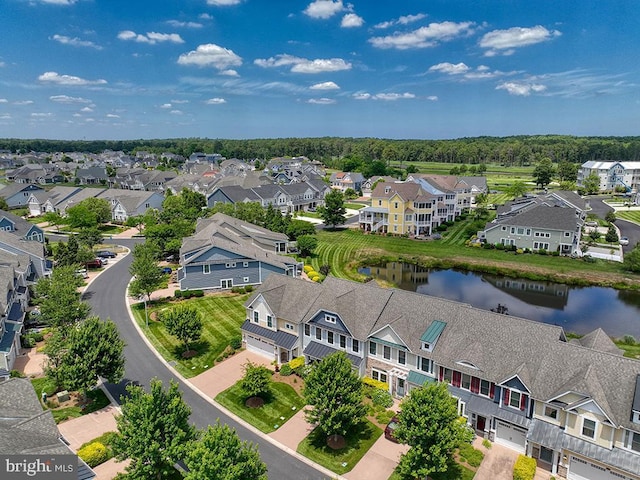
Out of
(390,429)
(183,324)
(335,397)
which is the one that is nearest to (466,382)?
(390,429)

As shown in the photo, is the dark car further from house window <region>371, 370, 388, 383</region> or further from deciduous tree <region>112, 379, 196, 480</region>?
deciduous tree <region>112, 379, 196, 480</region>

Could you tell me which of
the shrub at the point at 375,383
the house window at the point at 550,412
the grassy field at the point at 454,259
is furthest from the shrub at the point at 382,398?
the grassy field at the point at 454,259

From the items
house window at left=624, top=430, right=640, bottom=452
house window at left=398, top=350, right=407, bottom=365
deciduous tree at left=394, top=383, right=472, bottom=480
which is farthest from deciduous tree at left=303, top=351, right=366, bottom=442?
house window at left=624, top=430, right=640, bottom=452

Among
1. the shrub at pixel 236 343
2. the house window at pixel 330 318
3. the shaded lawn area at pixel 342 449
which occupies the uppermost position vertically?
the house window at pixel 330 318

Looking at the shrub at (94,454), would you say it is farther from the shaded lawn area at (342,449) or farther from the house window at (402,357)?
the house window at (402,357)

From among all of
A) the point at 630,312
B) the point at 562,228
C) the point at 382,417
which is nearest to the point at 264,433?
the point at 382,417
